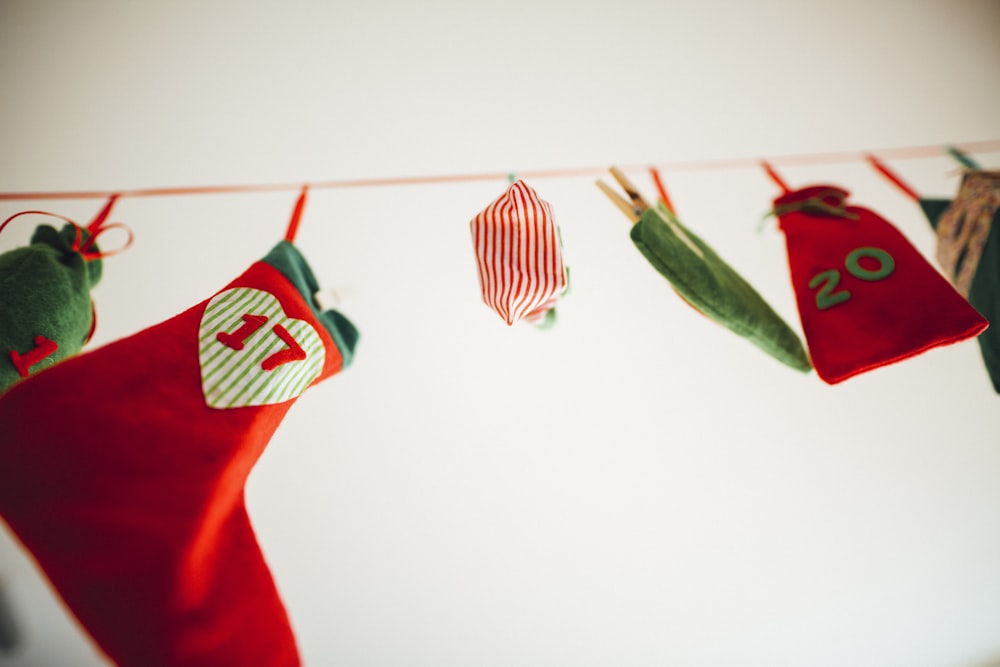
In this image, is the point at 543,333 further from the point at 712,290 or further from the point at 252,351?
the point at 252,351

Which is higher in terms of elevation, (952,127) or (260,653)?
(952,127)

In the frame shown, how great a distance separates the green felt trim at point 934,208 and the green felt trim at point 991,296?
154 mm

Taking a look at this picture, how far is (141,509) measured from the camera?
44cm

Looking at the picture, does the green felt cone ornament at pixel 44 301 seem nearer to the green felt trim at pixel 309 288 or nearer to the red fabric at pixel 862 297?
the green felt trim at pixel 309 288

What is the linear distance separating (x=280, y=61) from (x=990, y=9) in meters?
1.93

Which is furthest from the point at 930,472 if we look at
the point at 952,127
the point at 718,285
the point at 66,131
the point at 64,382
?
the point at 66,131

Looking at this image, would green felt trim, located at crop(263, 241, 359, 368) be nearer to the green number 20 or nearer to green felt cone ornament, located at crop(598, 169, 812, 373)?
green felt cone ornament, located at crop(598, 169, 812, 373)

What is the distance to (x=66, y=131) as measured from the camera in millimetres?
1078

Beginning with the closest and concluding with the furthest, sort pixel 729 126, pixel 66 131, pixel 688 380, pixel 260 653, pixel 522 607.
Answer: pixel 260 653
pixel 66 131
pixel 729 126
pixel 688 380
pixel 522 607

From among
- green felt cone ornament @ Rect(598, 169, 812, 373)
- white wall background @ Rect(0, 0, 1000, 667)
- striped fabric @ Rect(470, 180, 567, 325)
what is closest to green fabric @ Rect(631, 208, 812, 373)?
green felt cone ornament @ Rect(598, 169, 812, 373)

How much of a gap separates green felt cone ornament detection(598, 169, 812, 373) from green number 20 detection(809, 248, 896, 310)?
3.3 inches

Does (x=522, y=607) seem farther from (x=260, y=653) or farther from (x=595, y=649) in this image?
(x=260, y=653)

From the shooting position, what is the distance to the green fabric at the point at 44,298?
633 mm

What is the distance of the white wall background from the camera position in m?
1.10
